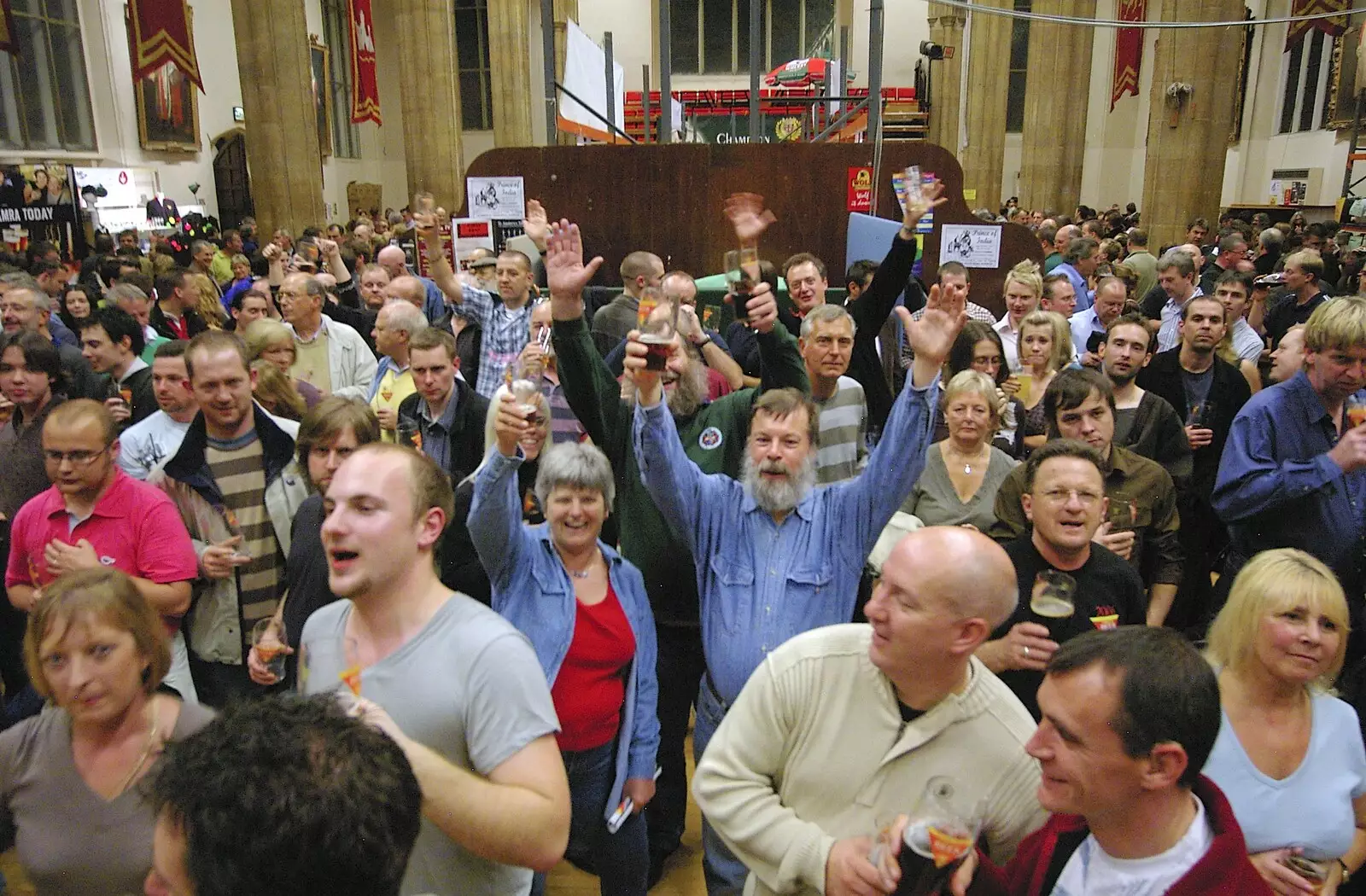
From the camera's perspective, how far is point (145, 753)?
2.19 m

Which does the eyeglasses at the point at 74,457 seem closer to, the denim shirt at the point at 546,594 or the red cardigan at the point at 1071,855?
the denim shirt at the point at 546,594

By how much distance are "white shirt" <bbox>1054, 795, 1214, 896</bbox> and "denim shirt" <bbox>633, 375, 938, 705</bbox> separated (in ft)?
3.51

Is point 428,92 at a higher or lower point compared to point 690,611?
higher

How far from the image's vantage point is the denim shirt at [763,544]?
2.78 meters

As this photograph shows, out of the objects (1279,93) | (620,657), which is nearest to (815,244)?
(620,657)

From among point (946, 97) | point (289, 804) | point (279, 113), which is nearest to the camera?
point (289, 804)

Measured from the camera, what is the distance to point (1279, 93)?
22266 millimetres

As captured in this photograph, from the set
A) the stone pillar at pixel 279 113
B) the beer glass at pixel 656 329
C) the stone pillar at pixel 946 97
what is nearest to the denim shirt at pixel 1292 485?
the beer glass at pixel 656 329

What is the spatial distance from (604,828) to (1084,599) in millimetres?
1662

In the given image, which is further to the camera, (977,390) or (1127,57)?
(1127,57)

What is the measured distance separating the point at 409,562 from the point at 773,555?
1.22 m

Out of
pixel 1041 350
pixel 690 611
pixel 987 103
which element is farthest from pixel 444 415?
pixel 987 103

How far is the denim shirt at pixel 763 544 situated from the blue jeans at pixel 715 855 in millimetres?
59

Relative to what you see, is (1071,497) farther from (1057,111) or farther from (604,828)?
(1057,111)
